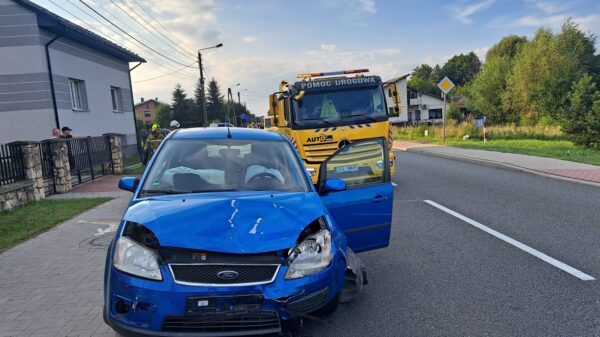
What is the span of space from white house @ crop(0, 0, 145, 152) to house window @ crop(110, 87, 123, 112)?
360 centimetres

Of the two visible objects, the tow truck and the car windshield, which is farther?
the tow truck

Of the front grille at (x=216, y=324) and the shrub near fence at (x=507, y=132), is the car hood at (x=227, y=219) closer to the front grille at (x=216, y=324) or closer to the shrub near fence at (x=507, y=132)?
the front grille at (x=216, y=324)

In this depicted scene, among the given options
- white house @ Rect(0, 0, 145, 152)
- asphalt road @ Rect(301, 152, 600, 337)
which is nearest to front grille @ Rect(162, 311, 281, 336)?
asphalt road @ Rect(301, 152, 600, 337)

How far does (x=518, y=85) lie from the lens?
42.7 meters

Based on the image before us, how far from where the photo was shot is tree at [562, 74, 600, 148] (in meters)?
16.2

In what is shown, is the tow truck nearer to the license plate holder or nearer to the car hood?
the car hood

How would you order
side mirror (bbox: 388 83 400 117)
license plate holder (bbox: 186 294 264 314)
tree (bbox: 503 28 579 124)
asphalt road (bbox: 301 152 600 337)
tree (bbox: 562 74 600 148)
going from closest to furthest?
license plate holder (bbox: 186 294 264 314), asphalt road (bbox: 301 152 600 337), side mirror (bbox: 388 83 400 117), tree (bbox: 562 74 600 148), tree (bbox: 503 28 579 124)

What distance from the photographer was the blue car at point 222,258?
8.16ft

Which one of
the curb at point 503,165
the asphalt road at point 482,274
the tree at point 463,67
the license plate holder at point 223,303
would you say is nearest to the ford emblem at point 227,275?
the license plate holder at point 223,303

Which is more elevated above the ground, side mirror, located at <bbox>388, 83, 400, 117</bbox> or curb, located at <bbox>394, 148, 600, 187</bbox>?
side mirror, located at <bbox>388, 83, 400, 117</bbox>

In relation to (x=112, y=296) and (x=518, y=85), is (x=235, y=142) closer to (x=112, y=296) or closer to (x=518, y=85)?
(x=112, y=296)

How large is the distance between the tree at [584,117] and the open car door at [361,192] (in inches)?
623

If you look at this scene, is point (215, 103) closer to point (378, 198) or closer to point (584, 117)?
point (584, 117)

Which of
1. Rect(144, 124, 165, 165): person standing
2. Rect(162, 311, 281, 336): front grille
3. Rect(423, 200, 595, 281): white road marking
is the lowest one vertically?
Rect(423, 200, 595, 281): white road marking
